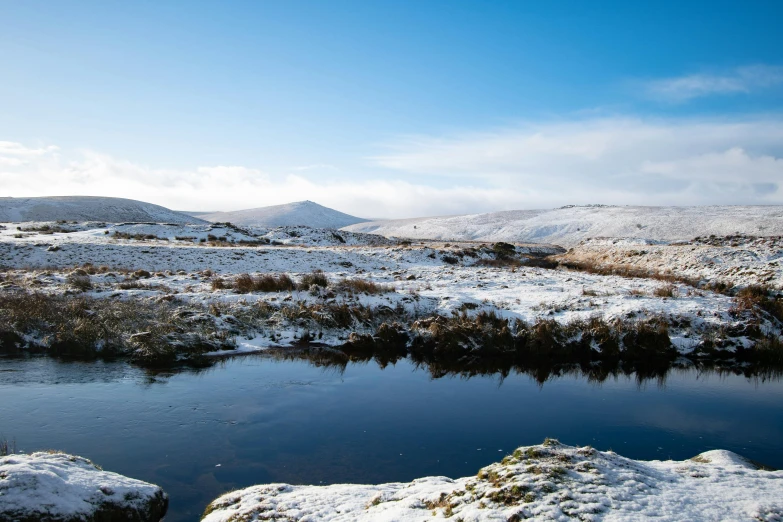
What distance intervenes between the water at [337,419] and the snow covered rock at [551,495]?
4.57 feet

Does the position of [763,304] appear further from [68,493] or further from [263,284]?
[68,493]

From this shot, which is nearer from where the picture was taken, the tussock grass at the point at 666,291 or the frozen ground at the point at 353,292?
the frozen ground at the point at 353,292

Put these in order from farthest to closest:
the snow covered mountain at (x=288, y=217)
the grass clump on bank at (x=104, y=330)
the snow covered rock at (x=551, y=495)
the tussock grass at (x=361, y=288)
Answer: the snow covered mountain at (x=288, y=217) → the tussock grass at (x=361, y=288) → the grass clump on bank at (x=104, y=330) → the snow covered rock at (x=551, y=495)

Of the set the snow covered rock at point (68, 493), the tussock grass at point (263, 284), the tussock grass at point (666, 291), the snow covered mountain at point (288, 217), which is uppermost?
the snow covered mountain at point (288, 217)

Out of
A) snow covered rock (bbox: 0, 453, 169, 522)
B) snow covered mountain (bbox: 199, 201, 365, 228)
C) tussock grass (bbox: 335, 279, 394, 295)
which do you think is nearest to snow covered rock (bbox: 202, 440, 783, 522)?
snow covered rock (bbox: 0, 453, 169, 522)

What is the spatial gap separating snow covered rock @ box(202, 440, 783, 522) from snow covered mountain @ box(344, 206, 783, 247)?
2696 inches

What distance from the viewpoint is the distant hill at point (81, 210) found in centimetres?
8262

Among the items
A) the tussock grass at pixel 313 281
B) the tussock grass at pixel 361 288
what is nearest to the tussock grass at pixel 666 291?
the tussock grass at pixel 361 288

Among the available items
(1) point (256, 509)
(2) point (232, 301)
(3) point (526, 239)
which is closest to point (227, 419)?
(1) point (256, 509)

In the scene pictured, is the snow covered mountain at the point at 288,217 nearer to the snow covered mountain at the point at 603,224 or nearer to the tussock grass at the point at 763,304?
the snow covered mountain at the point at 603,224

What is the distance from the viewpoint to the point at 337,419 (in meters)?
10.2

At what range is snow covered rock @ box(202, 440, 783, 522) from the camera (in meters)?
4.88

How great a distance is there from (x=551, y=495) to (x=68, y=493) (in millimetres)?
5135

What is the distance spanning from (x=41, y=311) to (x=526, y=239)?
84.8 meters
